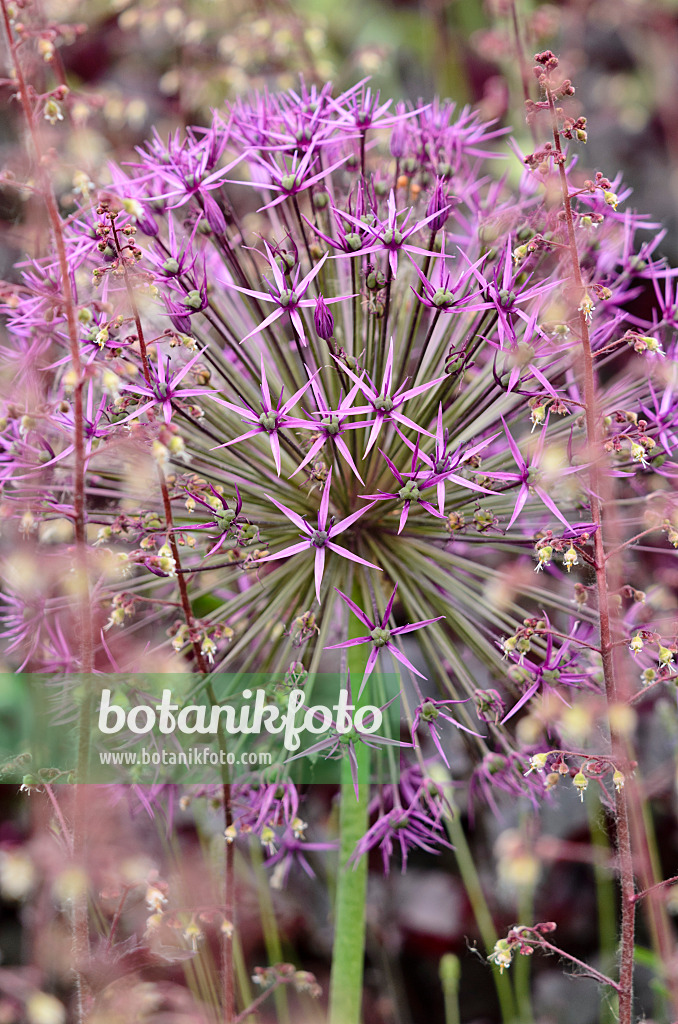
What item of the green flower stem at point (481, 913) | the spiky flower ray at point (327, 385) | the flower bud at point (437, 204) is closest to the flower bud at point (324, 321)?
the spiky flower ray at point (327, 385)

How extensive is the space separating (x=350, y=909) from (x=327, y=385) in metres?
0.58

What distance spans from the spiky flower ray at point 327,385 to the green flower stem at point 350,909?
14 centimetres

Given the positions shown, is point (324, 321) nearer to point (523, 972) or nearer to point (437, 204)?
point (437, 204)

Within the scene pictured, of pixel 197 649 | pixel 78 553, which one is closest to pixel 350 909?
pixel 197 649

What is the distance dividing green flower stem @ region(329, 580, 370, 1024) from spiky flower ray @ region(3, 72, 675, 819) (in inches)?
5.4

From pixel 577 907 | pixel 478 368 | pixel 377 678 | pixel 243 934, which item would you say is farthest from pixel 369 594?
pixel 577 907

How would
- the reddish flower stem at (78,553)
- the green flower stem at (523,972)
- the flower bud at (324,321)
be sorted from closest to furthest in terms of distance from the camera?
the reddish flower stem at (78,553)
the flower bud at (324,321)
the green flower stem at (523,972)

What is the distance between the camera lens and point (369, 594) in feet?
3.13

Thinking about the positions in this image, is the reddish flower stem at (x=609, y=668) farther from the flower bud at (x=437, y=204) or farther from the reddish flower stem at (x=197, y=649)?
the reddish flower stem at (x=197, y=649)

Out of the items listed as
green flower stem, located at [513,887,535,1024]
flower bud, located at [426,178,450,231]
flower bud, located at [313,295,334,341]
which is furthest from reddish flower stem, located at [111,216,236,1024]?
green flower stem, located at [513,887,535,1024]

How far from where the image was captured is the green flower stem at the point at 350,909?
882 mm

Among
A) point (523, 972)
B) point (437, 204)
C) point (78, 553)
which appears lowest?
point (523, 972)

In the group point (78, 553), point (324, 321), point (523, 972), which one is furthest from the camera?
Result: point (523, 972)

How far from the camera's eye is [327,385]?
976mm
